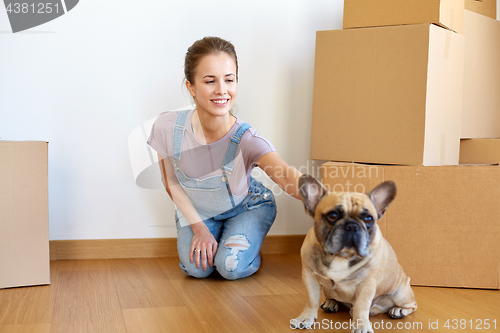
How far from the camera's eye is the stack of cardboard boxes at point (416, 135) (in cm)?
134

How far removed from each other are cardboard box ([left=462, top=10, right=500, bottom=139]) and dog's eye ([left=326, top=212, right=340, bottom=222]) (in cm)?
90

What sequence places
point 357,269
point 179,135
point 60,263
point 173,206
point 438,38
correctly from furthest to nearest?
point 173,206 → point 60,263 → point 179,135 → point 438,38 → point 357,269

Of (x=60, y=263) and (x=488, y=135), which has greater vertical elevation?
(x=488, y=135)

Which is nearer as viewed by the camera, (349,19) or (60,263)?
(349,19)

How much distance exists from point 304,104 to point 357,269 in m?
1.00

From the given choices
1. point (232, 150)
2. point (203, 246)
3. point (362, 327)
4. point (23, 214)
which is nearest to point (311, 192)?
point (362, 327)

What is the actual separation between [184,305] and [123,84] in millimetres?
856

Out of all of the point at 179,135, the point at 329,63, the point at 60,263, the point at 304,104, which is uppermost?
the point at 329,63

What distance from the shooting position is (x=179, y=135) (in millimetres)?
1458

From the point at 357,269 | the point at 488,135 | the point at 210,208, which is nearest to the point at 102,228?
the point at 210,208

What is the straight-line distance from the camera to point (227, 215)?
1.55 metres

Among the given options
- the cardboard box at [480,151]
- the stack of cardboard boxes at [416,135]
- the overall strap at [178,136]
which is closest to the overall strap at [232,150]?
the overall strap at [178,136]

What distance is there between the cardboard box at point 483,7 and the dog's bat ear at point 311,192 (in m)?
1.06

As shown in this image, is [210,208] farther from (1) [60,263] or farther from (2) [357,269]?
(2) [357,269]
